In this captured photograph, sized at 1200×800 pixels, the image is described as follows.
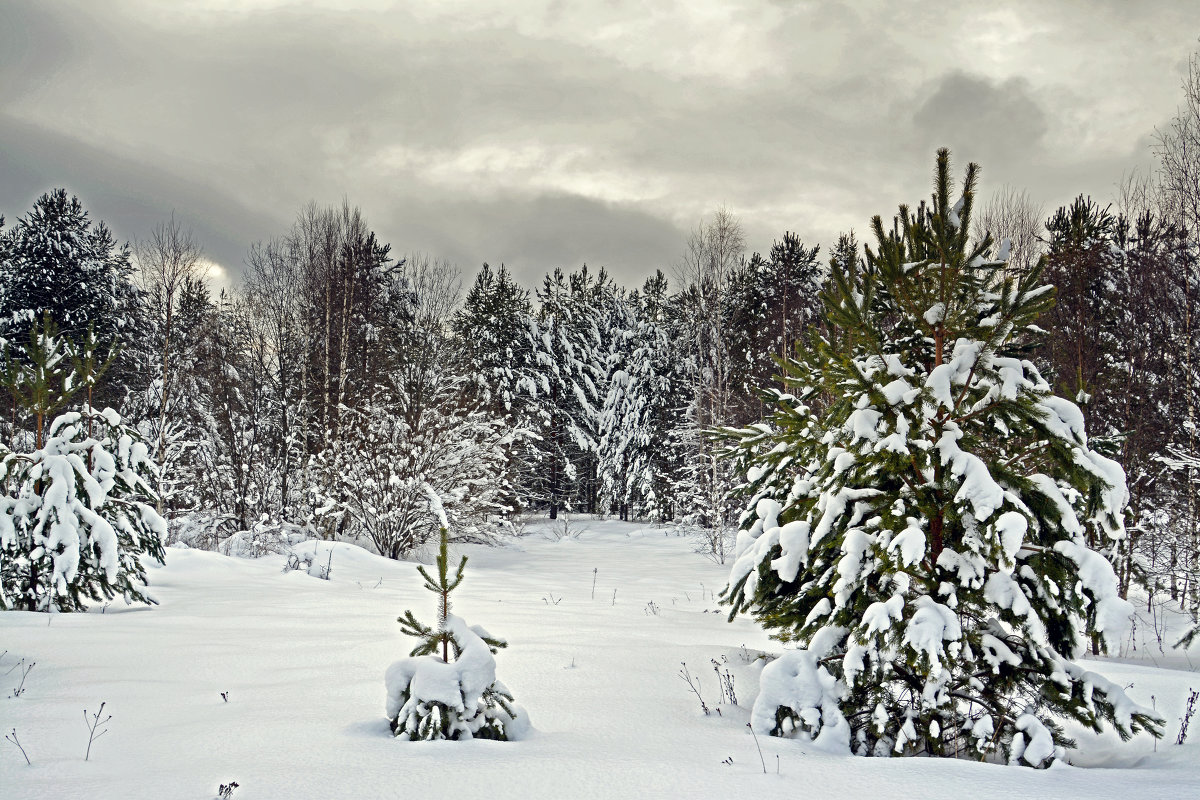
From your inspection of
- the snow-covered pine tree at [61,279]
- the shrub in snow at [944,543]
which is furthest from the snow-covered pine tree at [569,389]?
the shrub in snow at [944,543]

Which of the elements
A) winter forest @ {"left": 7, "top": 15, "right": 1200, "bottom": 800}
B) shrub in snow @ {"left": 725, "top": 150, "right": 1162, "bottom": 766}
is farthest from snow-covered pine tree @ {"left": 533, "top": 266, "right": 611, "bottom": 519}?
shrub in snow @ {"left": 725, "top": 150, "right": 1162, "bottom": 766}

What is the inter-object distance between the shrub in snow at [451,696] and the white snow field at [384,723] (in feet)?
0.37

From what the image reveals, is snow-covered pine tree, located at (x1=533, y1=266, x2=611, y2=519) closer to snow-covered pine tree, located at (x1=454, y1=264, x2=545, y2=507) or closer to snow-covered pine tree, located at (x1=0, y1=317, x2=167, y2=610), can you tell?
snow-covered pine tree, located at (x1=454, y1=264, x2=545, y2=507)

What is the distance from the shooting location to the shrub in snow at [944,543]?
11.4 ft

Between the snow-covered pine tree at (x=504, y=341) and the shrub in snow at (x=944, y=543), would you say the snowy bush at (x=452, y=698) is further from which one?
the snow-covered pine tree at (x=504, y=341)

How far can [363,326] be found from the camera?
2178 cm

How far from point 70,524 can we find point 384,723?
4333mm

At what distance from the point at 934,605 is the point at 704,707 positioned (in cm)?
140

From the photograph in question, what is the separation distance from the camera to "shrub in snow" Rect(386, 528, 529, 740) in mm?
3254

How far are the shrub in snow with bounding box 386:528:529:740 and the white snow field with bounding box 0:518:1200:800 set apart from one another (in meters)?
0.11

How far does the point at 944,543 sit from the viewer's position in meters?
3.91

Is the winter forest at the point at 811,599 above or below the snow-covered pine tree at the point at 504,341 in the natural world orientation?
below

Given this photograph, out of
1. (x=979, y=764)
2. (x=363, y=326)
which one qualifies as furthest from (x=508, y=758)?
(x=363, y=326)

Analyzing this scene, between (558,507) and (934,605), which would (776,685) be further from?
(558,507)
